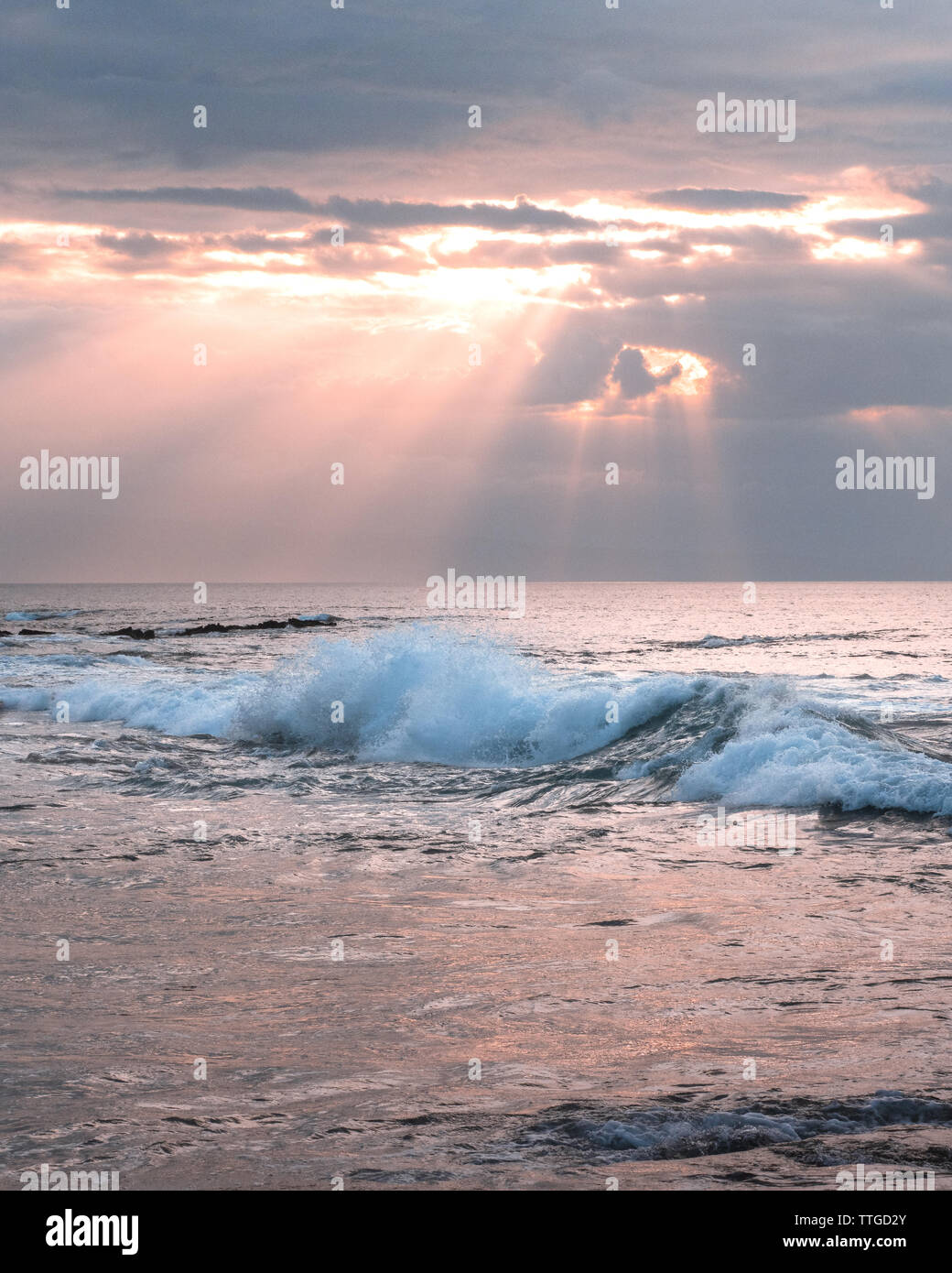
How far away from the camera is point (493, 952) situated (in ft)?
23.2

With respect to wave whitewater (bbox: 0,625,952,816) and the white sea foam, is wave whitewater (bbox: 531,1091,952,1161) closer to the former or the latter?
the white sea foam

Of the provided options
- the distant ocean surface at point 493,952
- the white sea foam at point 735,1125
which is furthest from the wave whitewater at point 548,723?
the white sea foam at point 735,1125

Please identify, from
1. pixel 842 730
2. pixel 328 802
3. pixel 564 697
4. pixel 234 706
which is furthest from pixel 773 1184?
pixel 234 706

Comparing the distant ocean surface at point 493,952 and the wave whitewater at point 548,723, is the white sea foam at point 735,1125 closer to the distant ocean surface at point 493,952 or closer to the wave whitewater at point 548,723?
the distant ocean surface at point 493,952

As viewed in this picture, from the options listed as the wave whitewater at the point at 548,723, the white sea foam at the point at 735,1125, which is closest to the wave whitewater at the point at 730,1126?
the white sea foam at the point at 735,1125

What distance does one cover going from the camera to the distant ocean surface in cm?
446

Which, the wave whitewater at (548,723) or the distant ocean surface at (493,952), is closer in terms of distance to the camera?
the distant ocean surface at (493,952)

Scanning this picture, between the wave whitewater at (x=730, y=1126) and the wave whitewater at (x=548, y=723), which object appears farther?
the wave whitewater at (x=548, y=723)

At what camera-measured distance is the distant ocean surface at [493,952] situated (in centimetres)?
446

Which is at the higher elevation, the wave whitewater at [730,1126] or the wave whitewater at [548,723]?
the wave whitewater at [548,723]

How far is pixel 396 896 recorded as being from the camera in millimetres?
8516

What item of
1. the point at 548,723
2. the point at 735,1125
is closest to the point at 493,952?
the point at 735,1125

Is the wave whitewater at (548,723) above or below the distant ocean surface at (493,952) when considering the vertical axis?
above

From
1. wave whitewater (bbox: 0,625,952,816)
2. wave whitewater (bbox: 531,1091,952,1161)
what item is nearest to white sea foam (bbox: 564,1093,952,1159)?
wave whitewater (bbox: 531,1091,952,1161)
